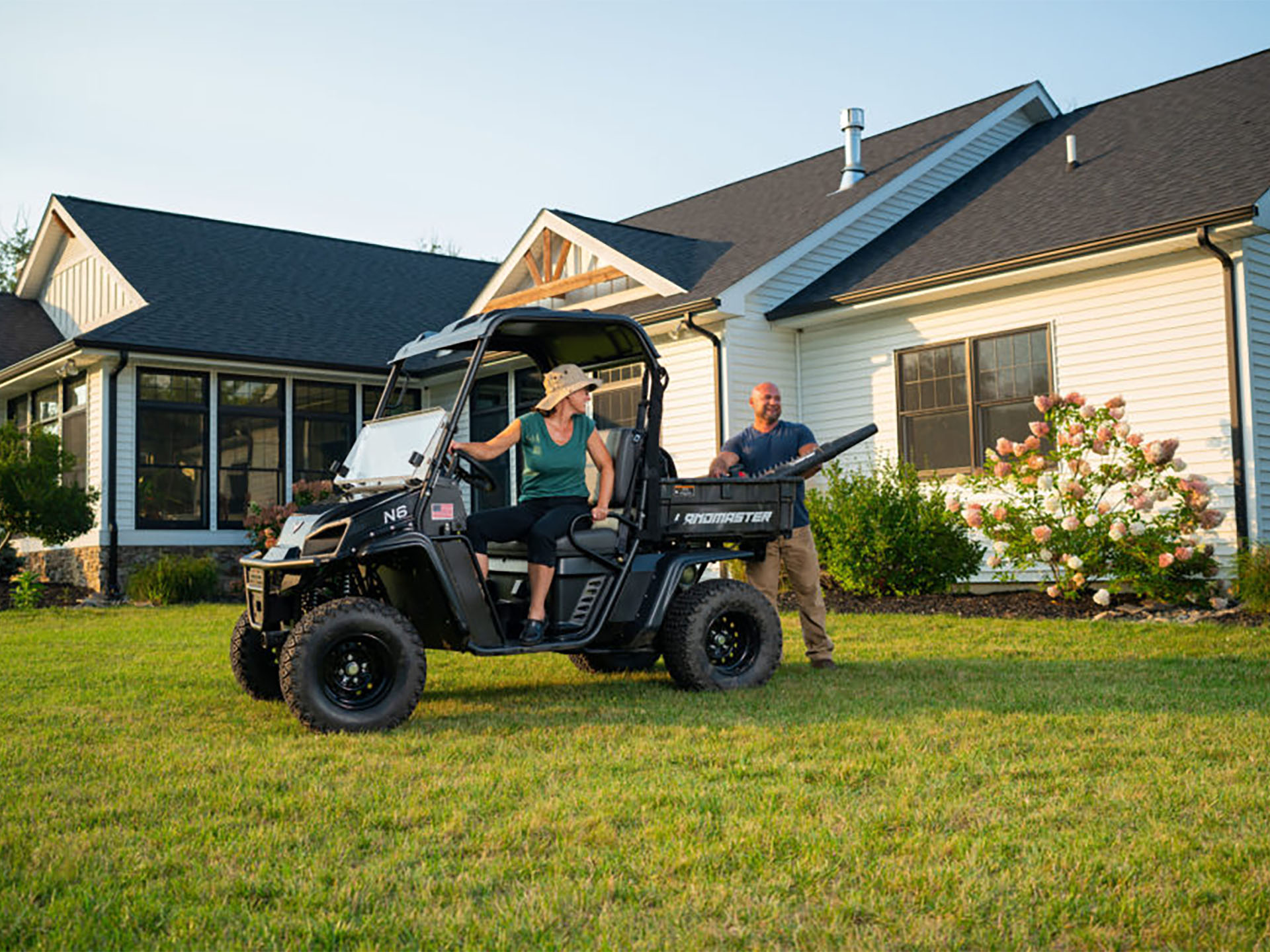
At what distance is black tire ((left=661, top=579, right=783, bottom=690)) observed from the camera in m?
6.85

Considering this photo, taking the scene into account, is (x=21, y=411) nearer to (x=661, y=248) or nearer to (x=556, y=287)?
(x=556, y=287)

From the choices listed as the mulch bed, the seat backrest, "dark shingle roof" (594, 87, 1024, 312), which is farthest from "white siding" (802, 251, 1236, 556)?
the seat backrest

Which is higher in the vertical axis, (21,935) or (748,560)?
(748,560)

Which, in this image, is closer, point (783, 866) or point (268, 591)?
point (783, 866)

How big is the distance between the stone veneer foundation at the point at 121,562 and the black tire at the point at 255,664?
1050 centimetres

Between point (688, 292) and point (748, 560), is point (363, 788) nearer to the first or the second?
point (748, 560)

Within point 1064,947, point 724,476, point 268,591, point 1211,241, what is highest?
point 1211,241

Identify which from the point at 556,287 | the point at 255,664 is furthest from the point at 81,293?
the point at 255,664

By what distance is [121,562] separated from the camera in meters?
16.8

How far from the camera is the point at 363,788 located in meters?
Answer: 4.41

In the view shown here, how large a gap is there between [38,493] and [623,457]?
1093cm

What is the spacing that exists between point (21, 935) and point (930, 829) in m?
2.53

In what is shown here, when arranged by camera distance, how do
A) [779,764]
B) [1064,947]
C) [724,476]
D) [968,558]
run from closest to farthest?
1. [1064,947]
2. [779,764]
3. [724,476]
4. [968,558]

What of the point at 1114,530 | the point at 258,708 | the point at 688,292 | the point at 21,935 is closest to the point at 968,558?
the point at 1114,530
